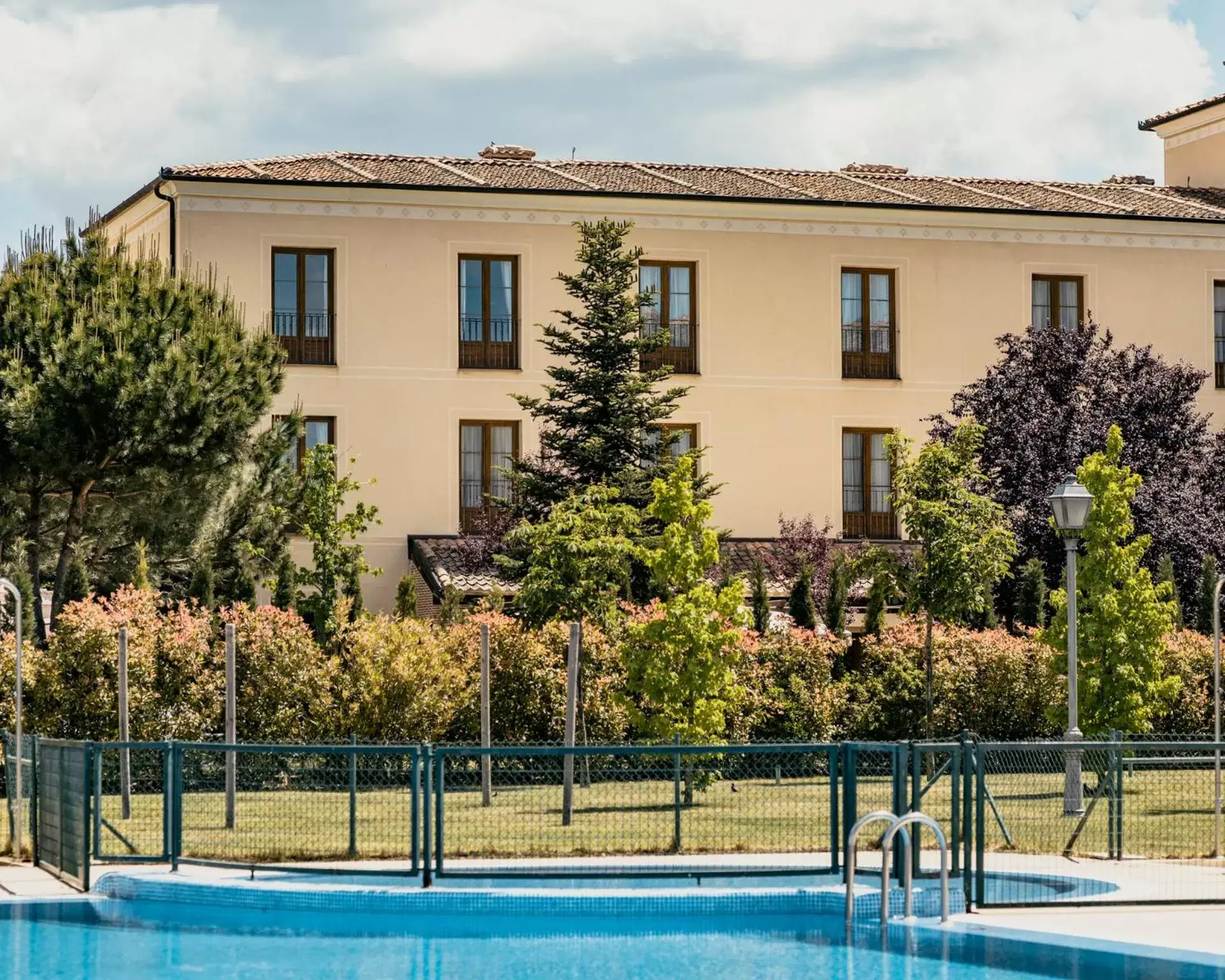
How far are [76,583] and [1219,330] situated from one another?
28.3 m

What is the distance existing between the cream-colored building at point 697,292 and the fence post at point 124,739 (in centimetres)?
1486

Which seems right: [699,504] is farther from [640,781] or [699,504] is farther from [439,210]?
[439,210]

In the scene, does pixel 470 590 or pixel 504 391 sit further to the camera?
pixel 504 391

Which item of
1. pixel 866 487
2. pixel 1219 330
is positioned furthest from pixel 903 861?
pixel 1219 330

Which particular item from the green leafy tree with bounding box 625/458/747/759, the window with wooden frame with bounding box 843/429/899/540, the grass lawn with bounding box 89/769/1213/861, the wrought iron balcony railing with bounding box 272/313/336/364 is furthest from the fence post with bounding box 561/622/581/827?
the window with wooden frame with bounding box 843/429/899/540

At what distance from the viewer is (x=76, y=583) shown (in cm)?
3144

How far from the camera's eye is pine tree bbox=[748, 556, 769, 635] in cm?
3212

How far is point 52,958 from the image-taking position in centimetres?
1486

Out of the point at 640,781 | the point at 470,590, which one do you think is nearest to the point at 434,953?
the point at 640,781

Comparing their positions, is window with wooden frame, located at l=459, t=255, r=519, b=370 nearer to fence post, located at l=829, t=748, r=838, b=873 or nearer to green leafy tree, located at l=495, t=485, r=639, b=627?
green leafy tree, located at l=495, t=485, r=639, b=627

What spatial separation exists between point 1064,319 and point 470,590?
651 inches

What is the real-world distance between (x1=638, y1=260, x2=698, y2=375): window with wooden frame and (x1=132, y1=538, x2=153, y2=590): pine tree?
13063mm

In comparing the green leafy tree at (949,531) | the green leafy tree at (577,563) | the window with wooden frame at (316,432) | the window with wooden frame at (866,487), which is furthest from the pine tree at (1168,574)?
the window with wooden frame at (316,432)

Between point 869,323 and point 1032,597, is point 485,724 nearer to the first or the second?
point 1032,597
